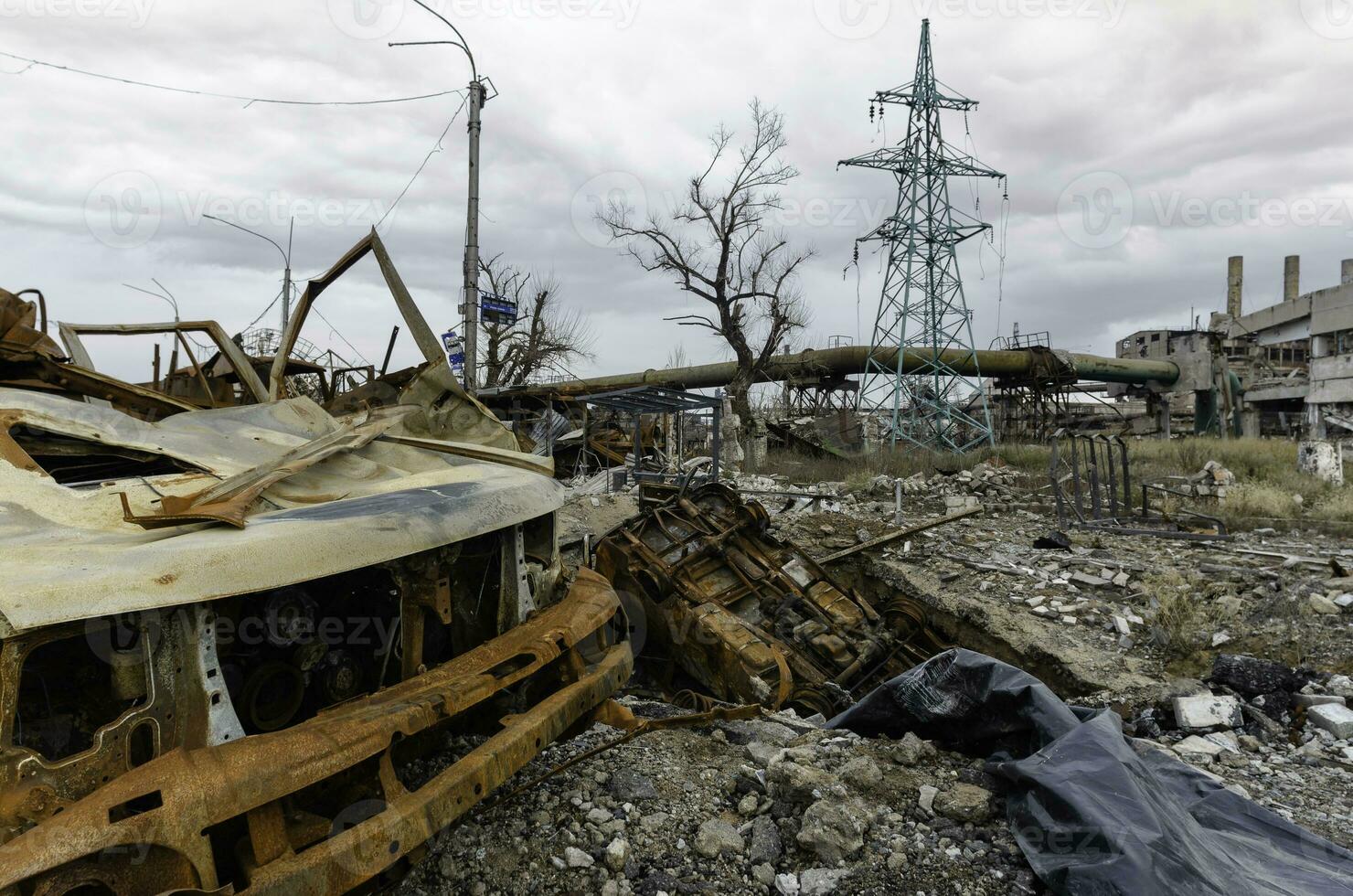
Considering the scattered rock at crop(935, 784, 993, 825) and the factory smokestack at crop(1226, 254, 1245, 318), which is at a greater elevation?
the factory smokestack at crop(1226, 254, 1245, 318)

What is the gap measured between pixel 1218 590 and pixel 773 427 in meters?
15.0

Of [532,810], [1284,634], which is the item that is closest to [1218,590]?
[1284,634]

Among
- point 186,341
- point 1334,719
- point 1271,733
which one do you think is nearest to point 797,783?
point 1271,733

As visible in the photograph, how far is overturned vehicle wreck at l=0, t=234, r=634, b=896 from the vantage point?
149 cm

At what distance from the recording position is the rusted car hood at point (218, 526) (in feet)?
5.14

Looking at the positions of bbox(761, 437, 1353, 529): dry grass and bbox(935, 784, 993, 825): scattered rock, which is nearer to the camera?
bbox(935, 784, 993, 825): scattered rock

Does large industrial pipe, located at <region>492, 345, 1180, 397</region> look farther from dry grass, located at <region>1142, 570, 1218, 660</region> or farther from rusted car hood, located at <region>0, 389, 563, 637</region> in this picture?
rusted car hood, located at <region>0, 389, 563, 637</region>

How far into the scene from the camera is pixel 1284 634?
16.8ft

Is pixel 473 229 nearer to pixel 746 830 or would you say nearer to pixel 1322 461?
pixel 746 830

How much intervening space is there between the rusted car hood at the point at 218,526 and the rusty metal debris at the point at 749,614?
2431 mm

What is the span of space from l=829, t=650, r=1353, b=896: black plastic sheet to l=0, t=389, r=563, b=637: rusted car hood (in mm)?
2083

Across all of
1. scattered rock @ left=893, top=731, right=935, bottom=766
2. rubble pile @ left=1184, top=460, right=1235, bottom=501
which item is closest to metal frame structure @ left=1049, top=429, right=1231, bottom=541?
rubble pile @ left=1184, top=460, right=1235, bottom=501

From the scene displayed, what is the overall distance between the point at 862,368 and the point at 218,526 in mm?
21952

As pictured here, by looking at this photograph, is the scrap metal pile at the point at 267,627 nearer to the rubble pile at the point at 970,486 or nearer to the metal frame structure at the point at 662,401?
the metal frame structure at the point at 662,401
